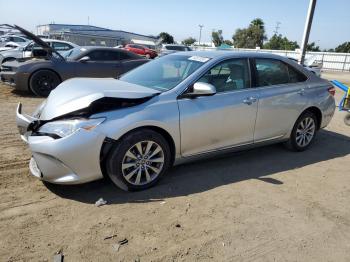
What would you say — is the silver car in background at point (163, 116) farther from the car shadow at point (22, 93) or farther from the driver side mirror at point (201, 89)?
the car shadow at point (22, 93)

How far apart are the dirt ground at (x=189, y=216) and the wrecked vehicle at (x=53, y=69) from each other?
4718 millimetres

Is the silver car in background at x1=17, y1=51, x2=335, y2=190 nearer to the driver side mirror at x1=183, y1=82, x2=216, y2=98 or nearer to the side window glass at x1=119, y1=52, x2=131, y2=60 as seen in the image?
the driver side mirror at x1=183, y1=82, x2=216, y2=98

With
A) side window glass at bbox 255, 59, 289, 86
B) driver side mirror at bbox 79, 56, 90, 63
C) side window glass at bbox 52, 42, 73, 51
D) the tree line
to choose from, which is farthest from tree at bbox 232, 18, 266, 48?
side window glass at bbox 255, 59, 289, 86

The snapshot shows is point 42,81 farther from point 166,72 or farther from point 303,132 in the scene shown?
point 303,132

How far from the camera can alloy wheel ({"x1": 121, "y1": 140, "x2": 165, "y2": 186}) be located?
3.74 m

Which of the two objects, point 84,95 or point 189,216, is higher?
point 84,95

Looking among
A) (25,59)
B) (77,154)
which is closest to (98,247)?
(77,154)

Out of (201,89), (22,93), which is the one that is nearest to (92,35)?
(22,93)

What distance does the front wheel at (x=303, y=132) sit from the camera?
546 cm

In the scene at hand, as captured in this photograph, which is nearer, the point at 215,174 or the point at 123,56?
the point at 215,174

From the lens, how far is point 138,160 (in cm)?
380

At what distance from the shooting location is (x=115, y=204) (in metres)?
3.60

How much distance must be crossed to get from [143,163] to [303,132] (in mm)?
3054

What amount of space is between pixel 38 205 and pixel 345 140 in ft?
19.2
